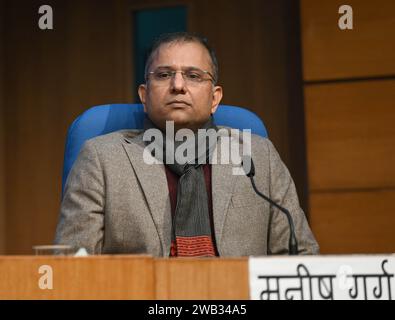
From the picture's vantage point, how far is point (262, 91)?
4.00m

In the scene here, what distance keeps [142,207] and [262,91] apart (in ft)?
6.95

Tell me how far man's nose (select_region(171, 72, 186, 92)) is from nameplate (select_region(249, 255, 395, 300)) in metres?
0.94

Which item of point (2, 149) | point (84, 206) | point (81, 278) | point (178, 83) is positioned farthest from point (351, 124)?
point (81, 278)

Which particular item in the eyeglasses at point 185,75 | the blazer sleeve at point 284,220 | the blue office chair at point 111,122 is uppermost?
the eyeglasses at point 185,75

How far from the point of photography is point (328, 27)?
139 inches

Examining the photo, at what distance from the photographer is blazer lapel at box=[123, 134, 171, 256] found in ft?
6.50

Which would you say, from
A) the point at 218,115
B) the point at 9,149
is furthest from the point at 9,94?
the point at 218,115

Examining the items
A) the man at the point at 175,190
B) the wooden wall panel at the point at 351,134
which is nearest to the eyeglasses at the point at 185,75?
the man at the point at 175,190

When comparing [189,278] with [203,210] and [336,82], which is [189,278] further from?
[336,82]

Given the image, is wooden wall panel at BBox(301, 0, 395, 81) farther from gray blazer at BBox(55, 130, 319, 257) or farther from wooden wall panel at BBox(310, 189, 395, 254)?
gray blazer at BBox(55, 130, 319, 257)

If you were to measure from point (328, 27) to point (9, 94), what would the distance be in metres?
1.94

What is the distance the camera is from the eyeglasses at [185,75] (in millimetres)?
2135

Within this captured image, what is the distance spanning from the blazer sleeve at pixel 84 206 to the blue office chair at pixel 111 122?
136 mm

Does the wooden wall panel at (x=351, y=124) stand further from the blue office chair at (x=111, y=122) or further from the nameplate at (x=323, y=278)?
the nameplate at (x=323, y=278)
